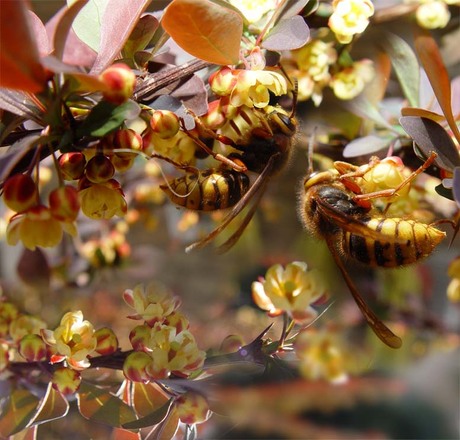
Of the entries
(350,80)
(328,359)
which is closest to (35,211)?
(350,80)

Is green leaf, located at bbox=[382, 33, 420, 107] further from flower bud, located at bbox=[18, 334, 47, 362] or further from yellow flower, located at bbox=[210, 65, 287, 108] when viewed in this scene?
flower bud, located at bbox=[18, 334, 47, 362]

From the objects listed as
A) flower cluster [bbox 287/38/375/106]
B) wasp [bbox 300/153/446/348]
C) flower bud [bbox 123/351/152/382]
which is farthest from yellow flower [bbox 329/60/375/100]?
flower bud [bbox 123/351/152/382]

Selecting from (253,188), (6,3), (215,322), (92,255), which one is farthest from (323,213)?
(215,322)

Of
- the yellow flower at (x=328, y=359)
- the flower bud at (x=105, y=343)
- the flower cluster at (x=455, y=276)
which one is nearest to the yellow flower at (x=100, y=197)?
the flower bud at (x=105, y=343)

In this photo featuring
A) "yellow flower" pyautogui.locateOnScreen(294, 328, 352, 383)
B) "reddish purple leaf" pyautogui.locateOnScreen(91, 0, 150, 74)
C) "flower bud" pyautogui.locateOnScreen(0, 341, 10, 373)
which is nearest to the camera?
"reddish purple leaf" pyautogui.locateOnScreen(91, 0, 150, 74)

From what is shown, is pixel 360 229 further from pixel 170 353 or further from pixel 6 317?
pixel 6 317

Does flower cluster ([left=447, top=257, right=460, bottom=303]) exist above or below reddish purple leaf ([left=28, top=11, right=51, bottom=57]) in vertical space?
below
